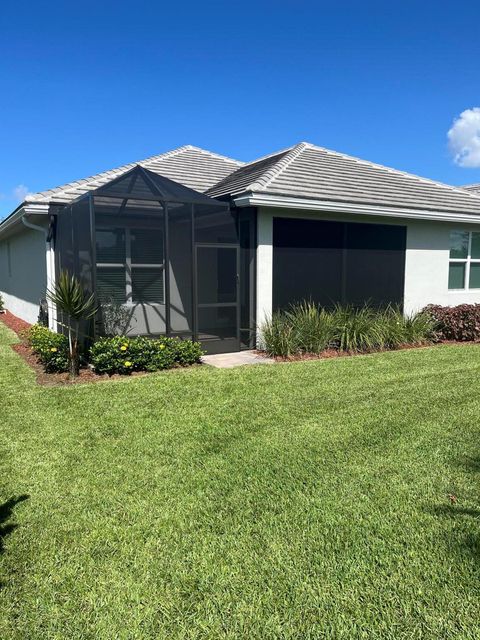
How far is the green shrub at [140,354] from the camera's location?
7.80 m

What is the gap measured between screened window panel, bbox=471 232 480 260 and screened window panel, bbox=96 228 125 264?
10.4m

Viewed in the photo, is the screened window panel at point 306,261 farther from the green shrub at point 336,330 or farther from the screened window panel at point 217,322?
the screened window panel at point 217,322

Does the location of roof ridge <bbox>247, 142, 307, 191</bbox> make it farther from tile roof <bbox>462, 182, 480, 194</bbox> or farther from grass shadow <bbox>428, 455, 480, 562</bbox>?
tile roof <bbox>462, 182, 480, 194</bbox>

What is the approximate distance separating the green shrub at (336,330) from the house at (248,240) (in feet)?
1.40

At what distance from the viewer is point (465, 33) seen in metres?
11.9

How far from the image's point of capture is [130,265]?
8969mm

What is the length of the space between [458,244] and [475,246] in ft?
2.71

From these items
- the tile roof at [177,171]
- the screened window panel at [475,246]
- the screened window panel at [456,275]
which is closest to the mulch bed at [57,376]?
the tile roof at [177,171]

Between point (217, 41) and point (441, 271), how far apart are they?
9.53m

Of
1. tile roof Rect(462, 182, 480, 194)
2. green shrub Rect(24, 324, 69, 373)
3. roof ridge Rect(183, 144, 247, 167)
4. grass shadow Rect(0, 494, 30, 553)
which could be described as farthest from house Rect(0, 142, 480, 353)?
tile roof Rect(462, 182, 480, 194)

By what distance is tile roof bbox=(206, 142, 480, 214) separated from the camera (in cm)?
1030

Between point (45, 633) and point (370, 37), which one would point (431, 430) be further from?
point (370, 37)

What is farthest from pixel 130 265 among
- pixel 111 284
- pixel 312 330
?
pixel 312 330

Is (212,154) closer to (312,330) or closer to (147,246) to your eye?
(147,246)
